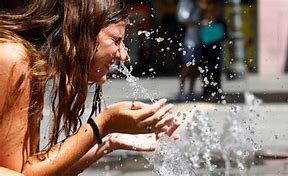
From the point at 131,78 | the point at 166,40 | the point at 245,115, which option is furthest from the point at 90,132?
the point at 166,40

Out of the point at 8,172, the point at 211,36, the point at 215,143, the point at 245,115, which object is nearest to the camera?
the point at 8,172

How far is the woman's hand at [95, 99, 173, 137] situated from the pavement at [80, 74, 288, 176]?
3.87 ft

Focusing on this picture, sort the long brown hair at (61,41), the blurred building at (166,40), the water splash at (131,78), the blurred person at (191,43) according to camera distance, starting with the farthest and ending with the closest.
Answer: the blurred building at (166,40)
the blurred person at (191,43)
the water splash at (131,78)
the long brown hair at (61,41)

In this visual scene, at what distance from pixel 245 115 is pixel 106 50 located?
17.6ft

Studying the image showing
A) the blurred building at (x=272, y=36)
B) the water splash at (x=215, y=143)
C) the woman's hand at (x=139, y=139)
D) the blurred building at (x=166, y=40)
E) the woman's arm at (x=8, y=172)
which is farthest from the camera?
the blurred building at (x=272, y=36)

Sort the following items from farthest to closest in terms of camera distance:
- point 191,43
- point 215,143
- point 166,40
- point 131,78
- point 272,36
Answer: point 166,40
point 272,36
point 191,43
point 215,143
point 131,78

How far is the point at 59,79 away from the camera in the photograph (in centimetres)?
271

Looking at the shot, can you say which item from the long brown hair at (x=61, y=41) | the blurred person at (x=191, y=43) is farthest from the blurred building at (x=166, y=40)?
the long brown hair at (x=61, y=41)

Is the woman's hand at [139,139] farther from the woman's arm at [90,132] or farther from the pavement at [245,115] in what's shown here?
the pavement at [245,115]

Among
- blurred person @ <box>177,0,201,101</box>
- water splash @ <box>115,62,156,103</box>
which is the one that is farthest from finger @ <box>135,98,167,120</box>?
blurred person @ <box>177,0,201,101</box>

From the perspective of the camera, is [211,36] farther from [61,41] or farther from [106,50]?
[61,41]

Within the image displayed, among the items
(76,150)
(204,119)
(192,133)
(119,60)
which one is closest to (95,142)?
(76,150)

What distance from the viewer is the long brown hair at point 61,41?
2.71 metres

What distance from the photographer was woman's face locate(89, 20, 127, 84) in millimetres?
2826
